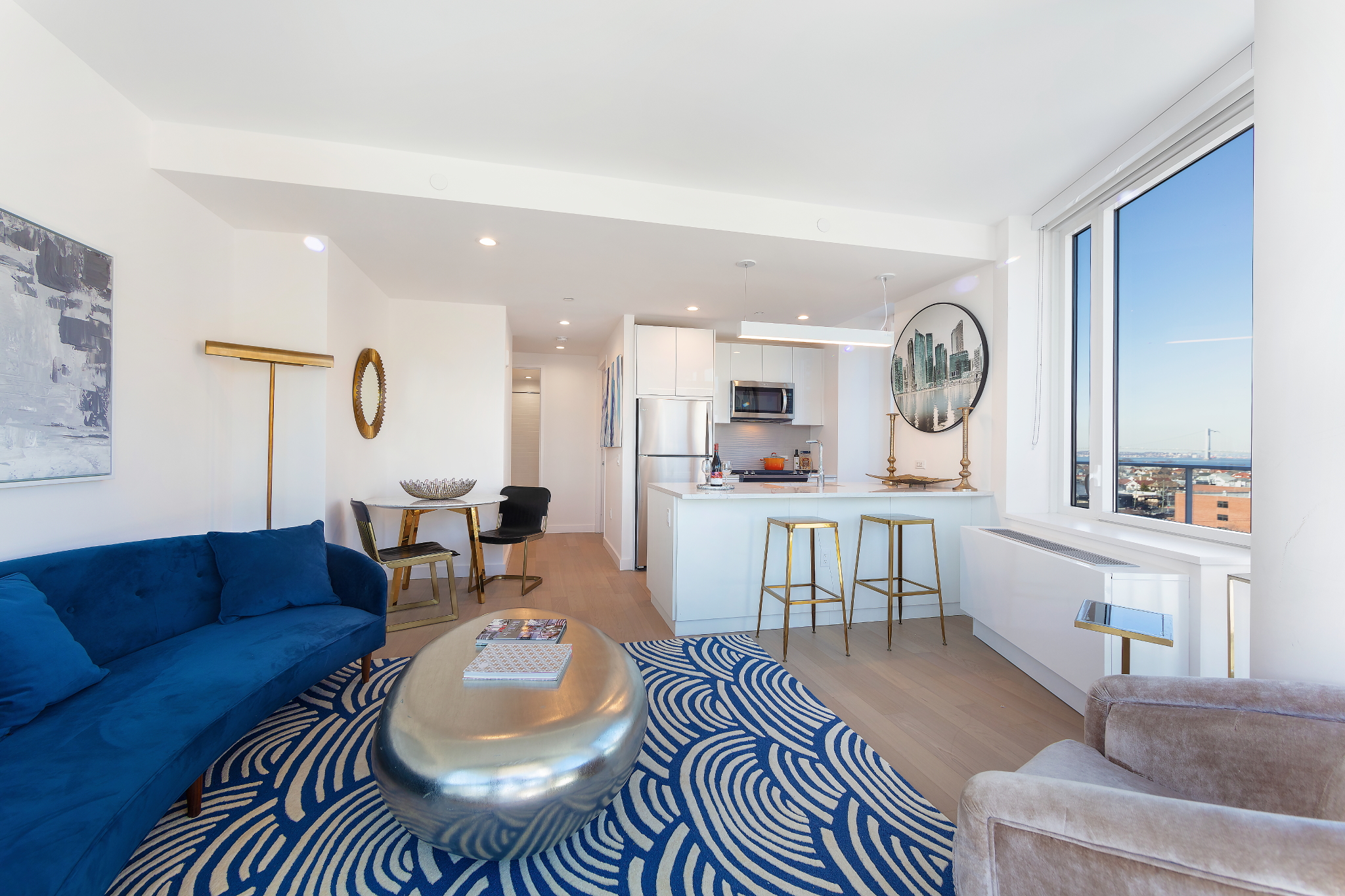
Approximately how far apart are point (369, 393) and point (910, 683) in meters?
4.25

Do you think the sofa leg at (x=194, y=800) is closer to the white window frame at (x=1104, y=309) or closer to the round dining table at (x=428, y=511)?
the round dining table at (x=428, y=511)

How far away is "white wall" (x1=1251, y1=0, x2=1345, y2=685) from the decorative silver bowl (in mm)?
4288

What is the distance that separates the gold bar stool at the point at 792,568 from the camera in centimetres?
318

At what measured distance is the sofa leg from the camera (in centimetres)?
172

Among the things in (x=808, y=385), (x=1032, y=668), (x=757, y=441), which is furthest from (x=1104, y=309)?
(x=757, y=441)

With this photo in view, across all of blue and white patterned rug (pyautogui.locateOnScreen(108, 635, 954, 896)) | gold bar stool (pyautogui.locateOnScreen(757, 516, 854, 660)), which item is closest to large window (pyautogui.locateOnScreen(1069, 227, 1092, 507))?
gold bar stool (pyautogui.locateOnScreen(757, 516, 854, 660))

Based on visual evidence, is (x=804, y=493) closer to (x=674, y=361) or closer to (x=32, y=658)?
(x=674, y=361)

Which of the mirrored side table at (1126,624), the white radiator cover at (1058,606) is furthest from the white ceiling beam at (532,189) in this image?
the mirrored side table at (1126,624)

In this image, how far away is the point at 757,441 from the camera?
700 cm

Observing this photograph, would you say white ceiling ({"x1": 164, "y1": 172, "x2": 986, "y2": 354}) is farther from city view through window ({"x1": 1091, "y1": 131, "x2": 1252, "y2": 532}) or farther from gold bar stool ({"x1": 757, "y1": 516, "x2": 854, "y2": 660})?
gold bar stool ({"x1": 757, "y1": 516, "x2": 854, "y2": 660})

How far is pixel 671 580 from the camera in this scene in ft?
11.4

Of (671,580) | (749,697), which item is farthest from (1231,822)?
(671,580)

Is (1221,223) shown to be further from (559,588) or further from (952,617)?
(559,588)

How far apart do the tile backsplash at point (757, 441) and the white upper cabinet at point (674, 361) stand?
4.27 ft
